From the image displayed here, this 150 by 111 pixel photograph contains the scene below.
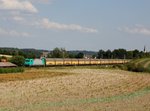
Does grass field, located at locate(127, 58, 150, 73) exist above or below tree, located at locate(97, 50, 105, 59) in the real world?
below

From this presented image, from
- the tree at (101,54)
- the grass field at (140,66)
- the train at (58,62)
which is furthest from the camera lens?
the tree at (101,54)

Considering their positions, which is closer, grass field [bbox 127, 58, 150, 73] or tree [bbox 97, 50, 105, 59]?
grass field [bbox 127, 58, 150, 73]

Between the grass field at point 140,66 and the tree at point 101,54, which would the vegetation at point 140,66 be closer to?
the grass field at point 140,66

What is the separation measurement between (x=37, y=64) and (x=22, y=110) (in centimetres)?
6742

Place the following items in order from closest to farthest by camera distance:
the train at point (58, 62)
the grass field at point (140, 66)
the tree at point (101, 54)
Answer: the grass field at point (140, 66), the train at point (58, 62), the tree at point (101, 54)

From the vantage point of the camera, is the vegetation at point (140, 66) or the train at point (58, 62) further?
the train at point (58, 62)

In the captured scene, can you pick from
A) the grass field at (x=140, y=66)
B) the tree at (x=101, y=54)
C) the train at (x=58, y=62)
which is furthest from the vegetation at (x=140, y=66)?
the tree at (x=101, y=54)

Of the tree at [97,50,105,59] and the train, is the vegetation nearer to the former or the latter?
the train

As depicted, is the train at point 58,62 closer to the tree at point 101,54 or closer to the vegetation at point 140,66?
the vegetation at point 140,66

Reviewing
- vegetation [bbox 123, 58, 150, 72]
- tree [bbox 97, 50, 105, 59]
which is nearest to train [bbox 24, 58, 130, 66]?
vegetation [bbox 123, 58, 150, 72]

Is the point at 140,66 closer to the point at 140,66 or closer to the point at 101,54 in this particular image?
the point at 140,66

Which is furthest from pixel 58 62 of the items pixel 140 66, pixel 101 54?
pixel 101 54

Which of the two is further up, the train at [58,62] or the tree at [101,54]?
the tree at [101,54]

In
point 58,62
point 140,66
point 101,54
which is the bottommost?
point 140,66
